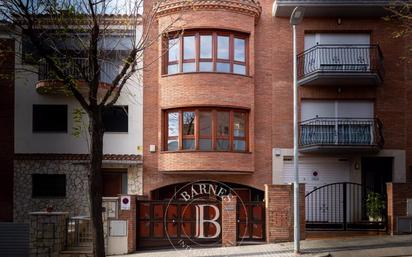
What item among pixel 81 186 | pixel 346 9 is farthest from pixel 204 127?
pixel 346 9

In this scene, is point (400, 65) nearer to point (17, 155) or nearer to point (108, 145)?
point (108, 145)

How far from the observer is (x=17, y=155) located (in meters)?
23.3

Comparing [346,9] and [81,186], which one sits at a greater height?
[346,9]

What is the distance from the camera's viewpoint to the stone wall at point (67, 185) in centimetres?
2291

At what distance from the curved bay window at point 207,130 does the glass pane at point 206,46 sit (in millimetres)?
2281

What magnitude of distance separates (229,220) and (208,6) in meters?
8.92

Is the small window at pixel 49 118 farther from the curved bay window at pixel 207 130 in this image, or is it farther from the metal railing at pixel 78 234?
the metal railing at pixel 78 234

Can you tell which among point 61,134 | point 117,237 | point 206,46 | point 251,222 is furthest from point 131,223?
point 206,46

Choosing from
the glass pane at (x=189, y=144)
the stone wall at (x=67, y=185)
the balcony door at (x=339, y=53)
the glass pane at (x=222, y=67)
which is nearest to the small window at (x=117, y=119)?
the stone wall at (x=67, y=185)

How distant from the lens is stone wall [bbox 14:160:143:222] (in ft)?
75.2

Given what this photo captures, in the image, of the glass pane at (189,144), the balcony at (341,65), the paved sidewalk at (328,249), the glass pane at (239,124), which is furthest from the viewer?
the glass pane at (239,124)

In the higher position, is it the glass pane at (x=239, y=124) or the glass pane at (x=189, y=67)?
the glass pane at (x=189, y=67)

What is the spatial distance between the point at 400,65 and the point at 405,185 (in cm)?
676

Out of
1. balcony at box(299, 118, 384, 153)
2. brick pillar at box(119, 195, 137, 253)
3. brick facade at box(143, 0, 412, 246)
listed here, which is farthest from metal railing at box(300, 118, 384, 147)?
brick pillar at box(119, 195, 137, 253)
